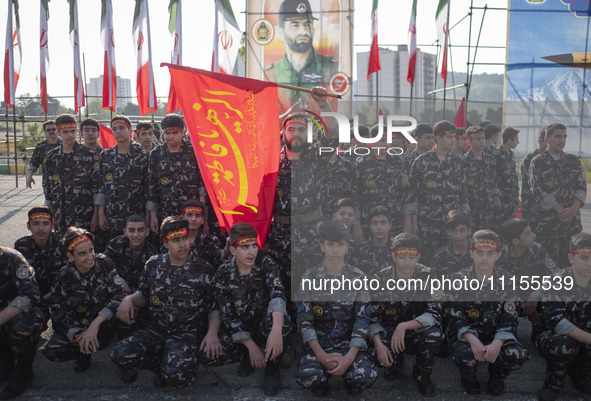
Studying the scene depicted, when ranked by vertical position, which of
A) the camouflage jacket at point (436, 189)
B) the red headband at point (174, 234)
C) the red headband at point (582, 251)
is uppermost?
the camouflage jacket at point (436, 189)

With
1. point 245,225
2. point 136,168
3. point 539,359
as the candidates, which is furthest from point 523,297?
point 136,168

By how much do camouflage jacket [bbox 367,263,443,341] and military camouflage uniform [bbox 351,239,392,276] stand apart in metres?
0.70

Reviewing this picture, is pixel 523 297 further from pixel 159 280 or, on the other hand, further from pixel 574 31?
pixel 574 31

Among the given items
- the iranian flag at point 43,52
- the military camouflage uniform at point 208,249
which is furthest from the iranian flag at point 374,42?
the military camouflage uniform at point 208,249

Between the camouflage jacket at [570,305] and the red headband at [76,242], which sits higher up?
the red headband at [76,242]

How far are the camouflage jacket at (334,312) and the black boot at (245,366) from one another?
20.0 inches

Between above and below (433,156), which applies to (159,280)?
below

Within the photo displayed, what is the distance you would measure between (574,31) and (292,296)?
766 cm

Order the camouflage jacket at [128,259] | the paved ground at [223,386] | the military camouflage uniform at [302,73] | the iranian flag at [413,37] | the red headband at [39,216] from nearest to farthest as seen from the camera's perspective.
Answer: the paved ground at [223,386], the red headband at [39,216], the camouflage jacket at [128,259], the iranian flag at [413,37], the military camouflage uniform at [302,73]

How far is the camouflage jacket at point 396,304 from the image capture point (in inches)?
145

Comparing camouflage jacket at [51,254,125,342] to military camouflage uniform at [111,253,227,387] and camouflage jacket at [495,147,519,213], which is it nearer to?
military camouflage uniform at [111,253,227,387]

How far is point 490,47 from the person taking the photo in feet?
43.3

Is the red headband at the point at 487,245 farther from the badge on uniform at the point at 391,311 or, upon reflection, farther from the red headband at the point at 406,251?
the badge on uniform at the point at 391,311

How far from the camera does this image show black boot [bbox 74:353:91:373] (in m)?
3.78
